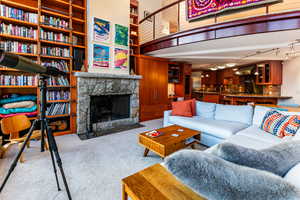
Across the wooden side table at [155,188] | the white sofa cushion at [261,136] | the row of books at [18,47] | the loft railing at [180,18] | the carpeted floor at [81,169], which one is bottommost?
the carpeted floor at [81,169]

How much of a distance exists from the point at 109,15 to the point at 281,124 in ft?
13.9

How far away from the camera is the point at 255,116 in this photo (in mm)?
2680

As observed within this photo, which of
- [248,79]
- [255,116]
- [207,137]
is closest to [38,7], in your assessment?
[207,137]

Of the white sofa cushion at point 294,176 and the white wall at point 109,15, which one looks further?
the white wall at point 109,15

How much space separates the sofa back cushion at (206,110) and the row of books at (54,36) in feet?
11.7

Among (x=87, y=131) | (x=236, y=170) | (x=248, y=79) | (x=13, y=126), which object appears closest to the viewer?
(x=236, y=170)

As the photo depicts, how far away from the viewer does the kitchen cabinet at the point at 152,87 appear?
4572 millimetres

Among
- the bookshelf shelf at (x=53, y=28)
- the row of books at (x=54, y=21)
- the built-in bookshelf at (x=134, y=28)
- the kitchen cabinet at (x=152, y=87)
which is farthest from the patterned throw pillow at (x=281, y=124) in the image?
the row of books at (x=54, y=21)

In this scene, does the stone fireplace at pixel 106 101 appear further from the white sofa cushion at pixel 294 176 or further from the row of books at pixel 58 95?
the white sofa cushion at pixel 294 176

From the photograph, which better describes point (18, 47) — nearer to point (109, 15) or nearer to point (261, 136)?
point (109, 15)

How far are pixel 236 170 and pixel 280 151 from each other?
0.41 meters

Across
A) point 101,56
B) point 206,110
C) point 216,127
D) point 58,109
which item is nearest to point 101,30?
point 101,56

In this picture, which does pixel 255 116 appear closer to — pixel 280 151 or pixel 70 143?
pixel 280 151

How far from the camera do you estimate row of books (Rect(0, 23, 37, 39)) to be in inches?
104
